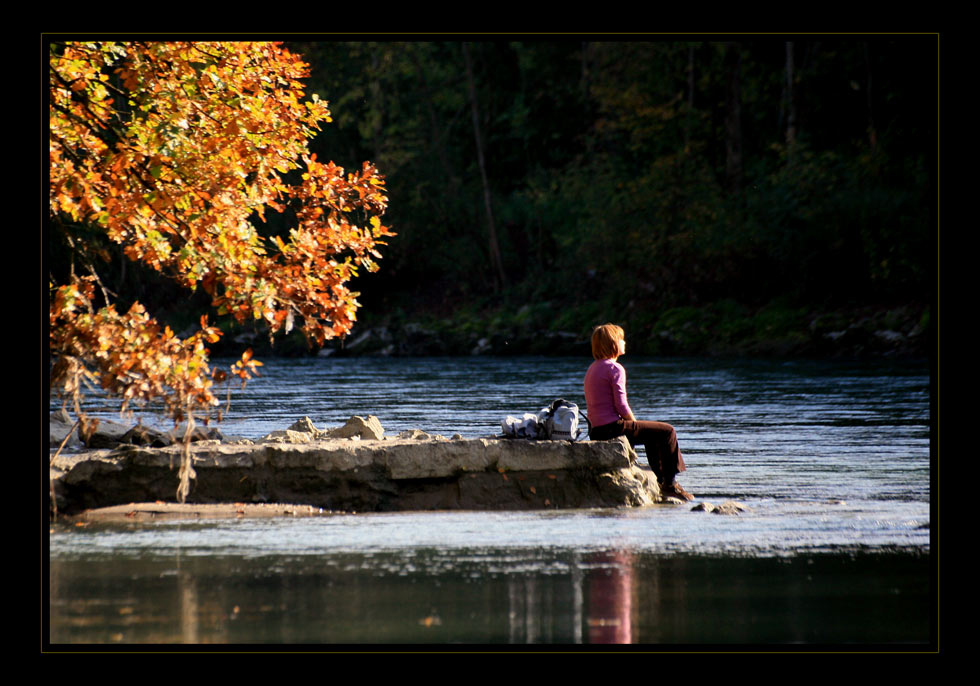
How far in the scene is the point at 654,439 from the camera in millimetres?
11094

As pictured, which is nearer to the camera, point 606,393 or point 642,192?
point 606,393

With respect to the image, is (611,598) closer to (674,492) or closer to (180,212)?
(674,492)

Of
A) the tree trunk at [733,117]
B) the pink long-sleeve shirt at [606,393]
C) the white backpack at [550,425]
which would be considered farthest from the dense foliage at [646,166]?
the white backpack at [550,425]

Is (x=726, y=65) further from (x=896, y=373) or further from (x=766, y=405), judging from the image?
(x=766, y=405)

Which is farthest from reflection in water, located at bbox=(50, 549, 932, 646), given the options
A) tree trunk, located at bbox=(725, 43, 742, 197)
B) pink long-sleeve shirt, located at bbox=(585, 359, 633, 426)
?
tree trunk, located at bbox=(725, 43, 742, 197)

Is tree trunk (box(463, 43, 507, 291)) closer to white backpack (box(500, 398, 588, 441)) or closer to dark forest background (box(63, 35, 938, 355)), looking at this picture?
dark forest background (box(63, 35, 938, 355))

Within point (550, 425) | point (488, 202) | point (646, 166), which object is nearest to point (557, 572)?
point (550, 425)

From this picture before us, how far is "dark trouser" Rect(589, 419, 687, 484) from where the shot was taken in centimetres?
1103

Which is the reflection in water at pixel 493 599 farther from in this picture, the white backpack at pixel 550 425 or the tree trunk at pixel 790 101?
the tree trunk at pixel 790 101

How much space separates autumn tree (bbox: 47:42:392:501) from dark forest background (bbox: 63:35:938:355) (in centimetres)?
2193

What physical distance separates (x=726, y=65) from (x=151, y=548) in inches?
1596

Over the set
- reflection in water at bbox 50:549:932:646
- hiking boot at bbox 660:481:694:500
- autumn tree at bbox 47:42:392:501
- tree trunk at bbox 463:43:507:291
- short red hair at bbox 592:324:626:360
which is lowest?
reflection in water at bbox 50:549:932:646

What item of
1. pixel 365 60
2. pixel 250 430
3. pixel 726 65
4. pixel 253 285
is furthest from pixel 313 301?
pixel 365 60

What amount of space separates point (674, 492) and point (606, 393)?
41.2 inches
